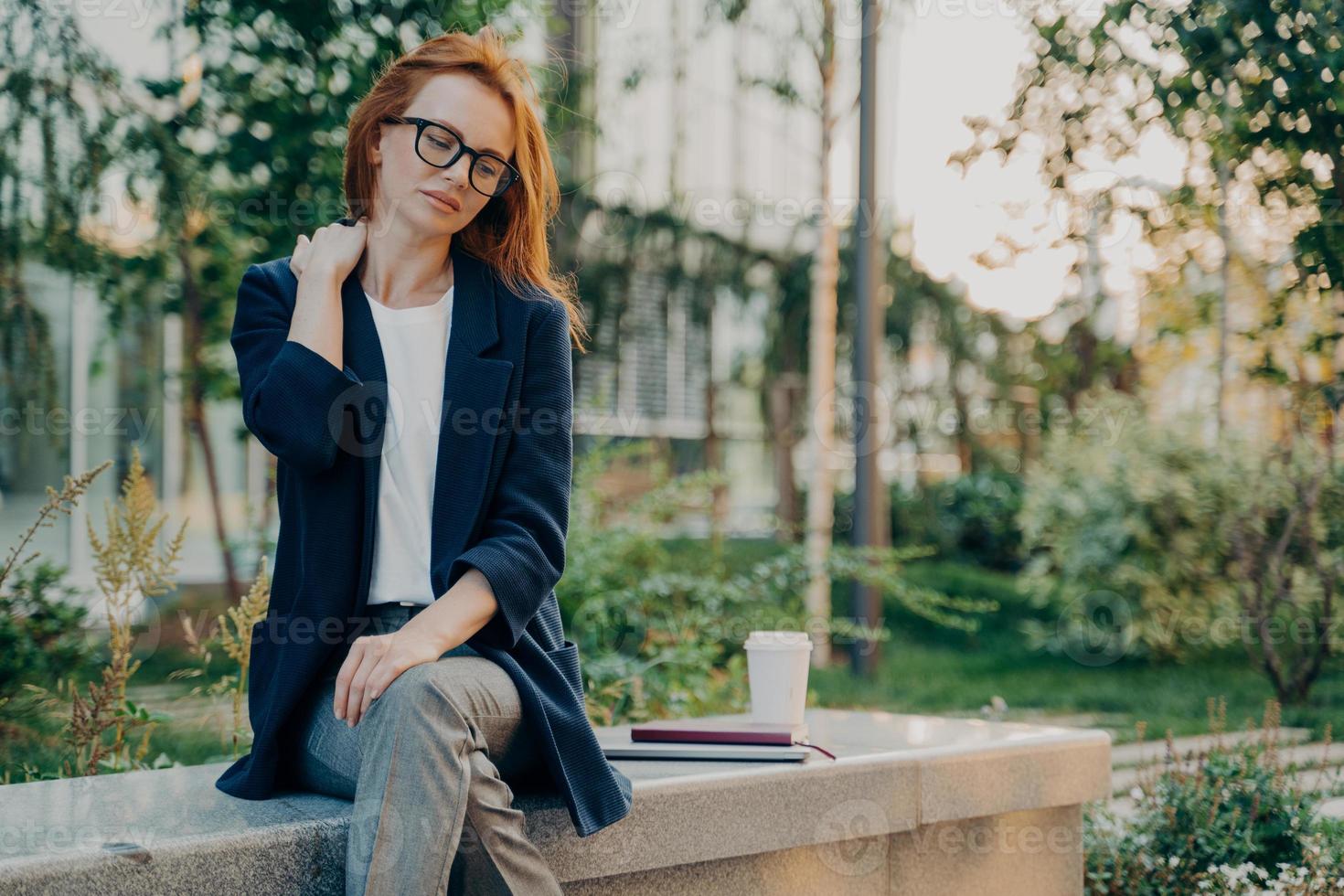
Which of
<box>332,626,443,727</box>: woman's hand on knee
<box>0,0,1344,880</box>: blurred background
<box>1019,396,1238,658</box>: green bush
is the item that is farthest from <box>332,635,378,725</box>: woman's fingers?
<box>1019,396,1238,658</box>: green bush

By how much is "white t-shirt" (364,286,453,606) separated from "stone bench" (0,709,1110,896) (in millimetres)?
367

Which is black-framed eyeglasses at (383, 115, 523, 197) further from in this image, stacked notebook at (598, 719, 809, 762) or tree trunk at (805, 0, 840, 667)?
tree trunk at (805, 0, 840, 667)

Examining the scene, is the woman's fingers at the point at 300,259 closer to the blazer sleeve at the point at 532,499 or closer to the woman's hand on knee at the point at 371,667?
the blazer sleeve at the point at 532,499

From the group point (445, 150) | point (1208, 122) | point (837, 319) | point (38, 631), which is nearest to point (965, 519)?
point (837, 319)

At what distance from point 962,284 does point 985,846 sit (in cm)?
Answer: 842

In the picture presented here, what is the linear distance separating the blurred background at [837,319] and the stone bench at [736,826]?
2.27 ft

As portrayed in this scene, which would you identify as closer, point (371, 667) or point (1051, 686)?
point (371, 667)

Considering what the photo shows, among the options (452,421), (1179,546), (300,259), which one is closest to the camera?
(452,421)

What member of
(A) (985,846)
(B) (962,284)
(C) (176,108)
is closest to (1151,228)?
(A) (985,846)

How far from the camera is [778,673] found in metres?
2.72

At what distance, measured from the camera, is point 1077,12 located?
339 cm

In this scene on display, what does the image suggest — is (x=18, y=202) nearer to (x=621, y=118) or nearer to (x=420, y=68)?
(x=420, y=68)

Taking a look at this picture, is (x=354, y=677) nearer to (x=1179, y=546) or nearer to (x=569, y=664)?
(x=569, y=664)

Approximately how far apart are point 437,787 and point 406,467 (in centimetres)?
61
